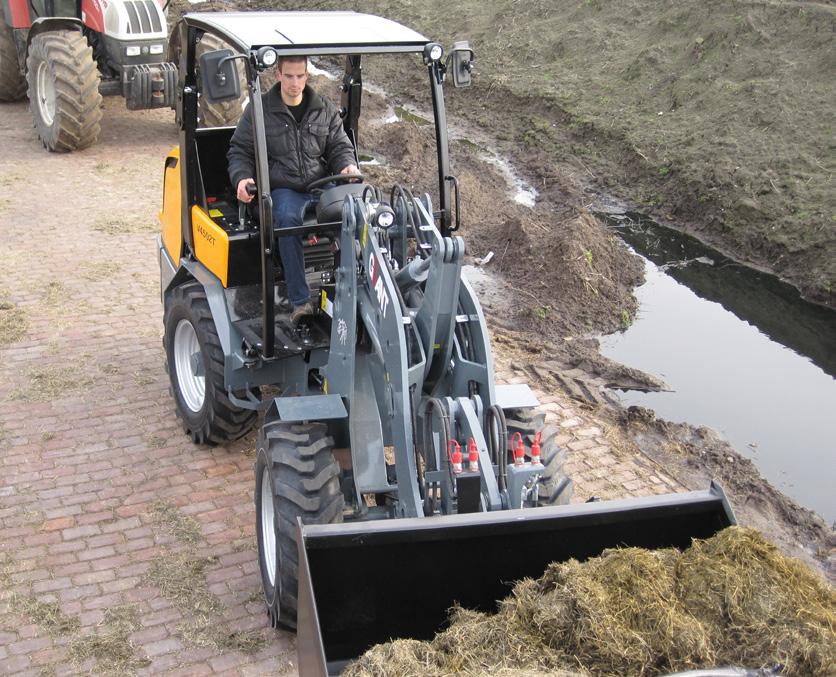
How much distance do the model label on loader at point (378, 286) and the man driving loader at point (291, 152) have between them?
0.84 m

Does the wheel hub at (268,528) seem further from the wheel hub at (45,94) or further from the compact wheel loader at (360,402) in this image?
the wheel hub at (45,94)

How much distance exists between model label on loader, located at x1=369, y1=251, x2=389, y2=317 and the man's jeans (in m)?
0.83

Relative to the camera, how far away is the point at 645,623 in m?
3.80

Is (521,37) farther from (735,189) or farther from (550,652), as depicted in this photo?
(550,652)

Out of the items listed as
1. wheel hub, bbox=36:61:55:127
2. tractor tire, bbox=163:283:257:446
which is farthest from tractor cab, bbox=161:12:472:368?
wheel hub, bbox=36:61:55:127

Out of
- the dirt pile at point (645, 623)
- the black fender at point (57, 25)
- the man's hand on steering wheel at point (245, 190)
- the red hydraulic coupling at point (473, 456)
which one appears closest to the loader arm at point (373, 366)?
the red hydraulic coupling at point (473, 456)

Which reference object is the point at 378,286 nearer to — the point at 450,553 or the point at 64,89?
the point at 450,553

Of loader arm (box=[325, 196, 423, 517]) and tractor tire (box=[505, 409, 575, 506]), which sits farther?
tractor tire (box=[505, 409, 575, 506])

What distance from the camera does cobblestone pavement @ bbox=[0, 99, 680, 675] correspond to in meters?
5.18

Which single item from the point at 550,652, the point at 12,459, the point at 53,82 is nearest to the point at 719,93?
the point at 53,82

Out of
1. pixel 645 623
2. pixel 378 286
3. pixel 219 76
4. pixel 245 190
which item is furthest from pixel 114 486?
pixel 645 623

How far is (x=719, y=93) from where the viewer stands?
579 inches

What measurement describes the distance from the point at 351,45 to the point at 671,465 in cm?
392

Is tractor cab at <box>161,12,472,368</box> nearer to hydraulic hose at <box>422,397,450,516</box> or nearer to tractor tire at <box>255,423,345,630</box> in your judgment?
tractor tire at <box>255,423,345,630</box>
